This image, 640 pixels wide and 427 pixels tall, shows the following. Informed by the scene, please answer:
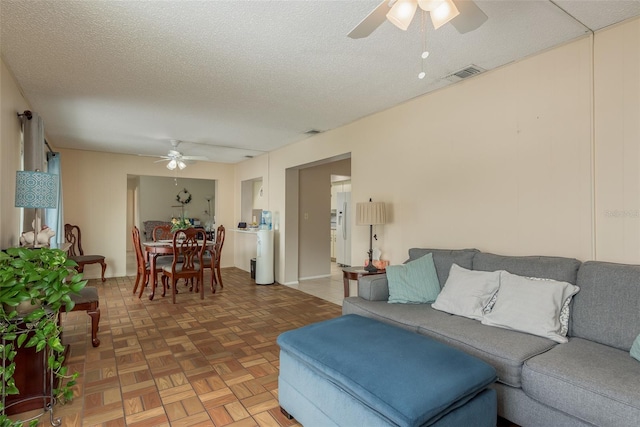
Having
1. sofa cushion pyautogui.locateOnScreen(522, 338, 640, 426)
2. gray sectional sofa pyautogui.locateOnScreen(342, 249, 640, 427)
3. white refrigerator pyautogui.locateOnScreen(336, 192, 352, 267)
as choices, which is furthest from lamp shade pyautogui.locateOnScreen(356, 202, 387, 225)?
white refrigerator pyautogui.locateOnScreen(336, 192, 352, 267)

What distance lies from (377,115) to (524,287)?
235cm

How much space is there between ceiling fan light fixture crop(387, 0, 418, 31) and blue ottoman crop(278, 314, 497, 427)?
1.57 meters

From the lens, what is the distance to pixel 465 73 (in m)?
2.65

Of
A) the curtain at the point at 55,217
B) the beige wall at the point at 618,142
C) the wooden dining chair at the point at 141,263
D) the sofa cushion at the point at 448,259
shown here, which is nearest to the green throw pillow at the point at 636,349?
the beige wall at the point at 618,142

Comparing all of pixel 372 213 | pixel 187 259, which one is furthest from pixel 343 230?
pixel 372 213

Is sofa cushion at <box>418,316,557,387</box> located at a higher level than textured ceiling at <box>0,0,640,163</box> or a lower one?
lower

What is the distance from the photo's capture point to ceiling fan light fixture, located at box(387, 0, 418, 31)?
1.42m

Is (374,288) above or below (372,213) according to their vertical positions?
below

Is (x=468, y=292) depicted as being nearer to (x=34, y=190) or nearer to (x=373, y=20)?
(x=373, y=20)

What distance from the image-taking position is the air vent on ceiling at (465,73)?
2566 millimetres

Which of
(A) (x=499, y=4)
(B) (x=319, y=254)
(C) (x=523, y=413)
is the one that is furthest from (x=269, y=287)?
(A) (x=499, y=4)

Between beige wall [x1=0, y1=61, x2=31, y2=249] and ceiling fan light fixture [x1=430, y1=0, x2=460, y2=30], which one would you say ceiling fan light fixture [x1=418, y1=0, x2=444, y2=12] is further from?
beige wall [x1=0, y1=61, x2=31, y2=249]

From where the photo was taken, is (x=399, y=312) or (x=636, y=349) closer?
(x=636, y=349)

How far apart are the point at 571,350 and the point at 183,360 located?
2.58 metres
